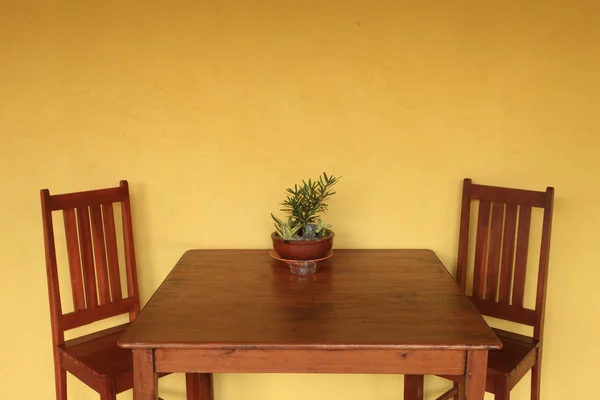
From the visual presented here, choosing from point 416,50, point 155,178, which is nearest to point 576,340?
point 416,50

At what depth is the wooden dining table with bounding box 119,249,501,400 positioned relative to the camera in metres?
1.59

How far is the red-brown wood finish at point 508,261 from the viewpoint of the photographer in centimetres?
217

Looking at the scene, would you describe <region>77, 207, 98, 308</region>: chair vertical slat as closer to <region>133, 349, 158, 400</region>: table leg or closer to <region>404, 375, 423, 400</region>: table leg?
<region>133, 349, 158, 400</region>: table leg

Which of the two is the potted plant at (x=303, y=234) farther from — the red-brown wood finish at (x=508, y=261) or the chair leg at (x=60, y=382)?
the chair leg at (x=60, y=382)

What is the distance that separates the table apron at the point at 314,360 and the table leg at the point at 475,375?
19 mm

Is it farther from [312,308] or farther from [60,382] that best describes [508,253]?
[60,382]

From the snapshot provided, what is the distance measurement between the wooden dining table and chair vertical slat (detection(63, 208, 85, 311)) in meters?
0.44

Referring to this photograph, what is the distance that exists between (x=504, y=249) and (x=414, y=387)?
0.68 m

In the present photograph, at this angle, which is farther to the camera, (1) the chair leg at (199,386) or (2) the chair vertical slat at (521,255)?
(1) the chair leg at (199,386)

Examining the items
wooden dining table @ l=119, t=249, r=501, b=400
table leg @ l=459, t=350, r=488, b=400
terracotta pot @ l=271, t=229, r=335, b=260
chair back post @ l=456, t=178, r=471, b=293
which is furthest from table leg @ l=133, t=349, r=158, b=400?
chair back post @ l=456, t=178, r=471, b=293

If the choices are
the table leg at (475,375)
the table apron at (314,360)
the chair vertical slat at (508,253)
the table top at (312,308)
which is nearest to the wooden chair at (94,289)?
the table top at (312,308)

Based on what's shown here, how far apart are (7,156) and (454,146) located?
1.90 m

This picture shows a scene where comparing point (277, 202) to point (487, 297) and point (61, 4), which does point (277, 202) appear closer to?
point (487, 297)

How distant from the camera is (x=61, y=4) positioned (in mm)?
2348
